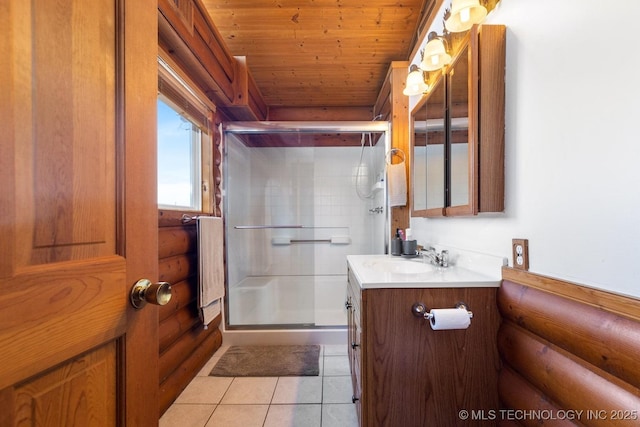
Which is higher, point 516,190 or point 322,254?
point 516,190

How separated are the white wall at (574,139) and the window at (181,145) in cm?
171

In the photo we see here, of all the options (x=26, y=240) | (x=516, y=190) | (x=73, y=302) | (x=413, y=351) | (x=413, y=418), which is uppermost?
(x=516, y=190)

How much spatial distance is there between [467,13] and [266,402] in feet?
7.46

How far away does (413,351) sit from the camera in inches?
41.3

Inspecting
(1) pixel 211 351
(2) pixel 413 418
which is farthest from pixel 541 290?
(1) pixel 211 351

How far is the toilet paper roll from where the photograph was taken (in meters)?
0.96

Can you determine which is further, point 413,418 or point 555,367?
point 413,418

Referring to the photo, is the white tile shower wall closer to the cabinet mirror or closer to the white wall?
the cabinet mirror

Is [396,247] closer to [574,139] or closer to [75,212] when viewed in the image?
[574,139]

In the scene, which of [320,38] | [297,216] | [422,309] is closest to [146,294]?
[422,309]

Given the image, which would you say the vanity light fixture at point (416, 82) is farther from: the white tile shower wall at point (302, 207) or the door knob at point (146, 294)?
the door knob at point (146, 294)

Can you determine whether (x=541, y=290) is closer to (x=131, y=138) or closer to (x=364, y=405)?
(x=364, y=405)

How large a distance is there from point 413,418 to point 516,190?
963 millimetres

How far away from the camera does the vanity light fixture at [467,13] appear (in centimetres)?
112
